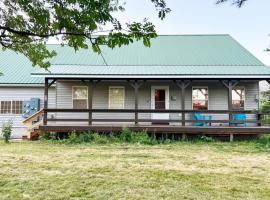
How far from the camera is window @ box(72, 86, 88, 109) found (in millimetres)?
14477

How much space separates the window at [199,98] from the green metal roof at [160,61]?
4.16ft

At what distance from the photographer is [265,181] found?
17.7 ft

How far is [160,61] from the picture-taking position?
15328mm

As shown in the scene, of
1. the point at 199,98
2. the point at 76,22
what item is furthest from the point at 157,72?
the point at 76,22

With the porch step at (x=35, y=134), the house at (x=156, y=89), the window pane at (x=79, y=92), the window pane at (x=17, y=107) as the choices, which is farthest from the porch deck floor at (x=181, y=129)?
the window pane at (x=17, y=107)

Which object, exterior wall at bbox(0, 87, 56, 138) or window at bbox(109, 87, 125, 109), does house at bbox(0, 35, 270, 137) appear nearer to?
window at bbox(109, 87, 125, 109)

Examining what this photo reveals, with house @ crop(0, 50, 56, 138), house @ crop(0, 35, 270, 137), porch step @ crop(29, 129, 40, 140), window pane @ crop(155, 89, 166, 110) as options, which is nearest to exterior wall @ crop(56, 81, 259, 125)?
house @ crop(0, 35, 270, 137)

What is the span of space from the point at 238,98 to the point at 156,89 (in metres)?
4.45

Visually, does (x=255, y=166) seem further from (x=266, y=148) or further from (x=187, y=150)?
(x=266, y=148)

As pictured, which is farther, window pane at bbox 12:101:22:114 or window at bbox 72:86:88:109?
window pane at bbox 12:101:22:114

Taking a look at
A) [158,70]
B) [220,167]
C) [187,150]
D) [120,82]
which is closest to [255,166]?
[220,167]

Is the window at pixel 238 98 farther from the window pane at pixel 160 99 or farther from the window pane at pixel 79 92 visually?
the window pane at pixel 79 92

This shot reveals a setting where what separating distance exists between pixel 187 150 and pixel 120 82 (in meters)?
6.36

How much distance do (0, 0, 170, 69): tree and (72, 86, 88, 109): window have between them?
9.97m
